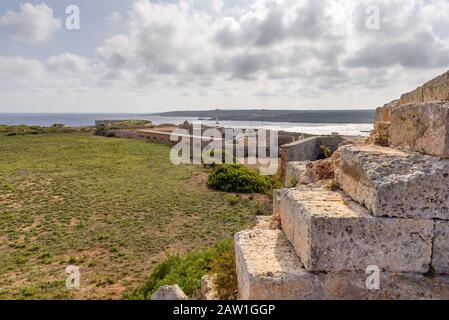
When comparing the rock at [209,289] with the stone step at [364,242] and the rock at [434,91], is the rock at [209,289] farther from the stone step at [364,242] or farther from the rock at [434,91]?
the rock at [434,91]

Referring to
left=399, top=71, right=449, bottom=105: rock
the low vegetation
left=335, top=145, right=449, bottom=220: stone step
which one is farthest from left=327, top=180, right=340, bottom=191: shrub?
the low vegetation

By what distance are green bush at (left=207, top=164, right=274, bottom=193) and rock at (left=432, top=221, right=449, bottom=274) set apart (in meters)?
11.0

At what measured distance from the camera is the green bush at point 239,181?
13555 mm

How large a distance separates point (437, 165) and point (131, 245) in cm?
704

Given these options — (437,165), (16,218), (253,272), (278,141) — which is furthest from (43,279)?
(278,141)

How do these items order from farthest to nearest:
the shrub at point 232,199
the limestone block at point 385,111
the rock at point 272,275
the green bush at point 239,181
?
the green bush at point 239,181
the shrub at point 232,199
the limestone block at point 385,111
the rock at point 272,275

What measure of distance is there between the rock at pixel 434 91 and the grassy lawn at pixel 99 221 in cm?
538

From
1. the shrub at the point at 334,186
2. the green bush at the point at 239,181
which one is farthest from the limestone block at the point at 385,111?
the green bush at the point at 239,181

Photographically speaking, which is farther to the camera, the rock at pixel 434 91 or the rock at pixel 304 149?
the rock at pixel 304 149

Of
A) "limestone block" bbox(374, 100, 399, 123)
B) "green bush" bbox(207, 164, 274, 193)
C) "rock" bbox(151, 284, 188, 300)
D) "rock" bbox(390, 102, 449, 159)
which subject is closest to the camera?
"rock" bbox(390, 102, 449, 159)

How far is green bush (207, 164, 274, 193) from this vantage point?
1355 centimetres

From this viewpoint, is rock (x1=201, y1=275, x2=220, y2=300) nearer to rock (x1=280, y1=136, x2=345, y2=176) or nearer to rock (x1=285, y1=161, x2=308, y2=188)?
rock (x1=285, y1=161, x2=308, y2=188)

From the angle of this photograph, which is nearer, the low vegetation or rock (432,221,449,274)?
rock (432,221,449,274)

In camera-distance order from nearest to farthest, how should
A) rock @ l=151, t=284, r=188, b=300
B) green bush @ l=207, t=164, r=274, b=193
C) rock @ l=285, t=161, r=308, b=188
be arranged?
rock @ l=151, t=284, r=188, b=300 → rock @ l=285, t=161, r=308, b=188 → green bush @ l=207, t=164, r=274, b=193
